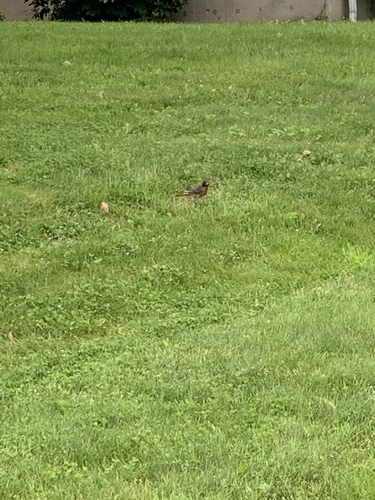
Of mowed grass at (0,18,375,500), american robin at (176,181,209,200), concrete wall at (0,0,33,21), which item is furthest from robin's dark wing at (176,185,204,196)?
concrete wall at (0,0,33,21)

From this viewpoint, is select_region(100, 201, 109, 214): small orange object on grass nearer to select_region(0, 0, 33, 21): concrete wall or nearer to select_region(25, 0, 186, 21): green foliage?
select_region(25, 0, 186, 21): green foliage

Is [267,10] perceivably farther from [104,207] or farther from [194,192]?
[104,207]

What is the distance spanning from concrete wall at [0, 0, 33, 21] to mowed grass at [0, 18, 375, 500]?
6.03 m

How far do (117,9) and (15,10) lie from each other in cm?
272

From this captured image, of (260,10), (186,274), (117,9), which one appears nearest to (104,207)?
(186,274)

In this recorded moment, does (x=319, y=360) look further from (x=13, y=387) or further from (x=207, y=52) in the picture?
(x=207, y=52)

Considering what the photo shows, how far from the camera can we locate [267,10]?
1445 centimetres

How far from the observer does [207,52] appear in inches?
392

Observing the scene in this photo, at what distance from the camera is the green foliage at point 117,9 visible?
13766 millimetres

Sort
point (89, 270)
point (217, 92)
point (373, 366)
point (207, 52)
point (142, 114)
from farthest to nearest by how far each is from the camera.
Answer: point (207, 52)
point (217, 92)
point (142, 114)
point (89, 270)
point (373, 366)

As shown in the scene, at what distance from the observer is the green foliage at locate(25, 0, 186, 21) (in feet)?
45.2

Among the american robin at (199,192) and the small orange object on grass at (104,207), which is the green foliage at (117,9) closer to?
the american robin at (199,192)

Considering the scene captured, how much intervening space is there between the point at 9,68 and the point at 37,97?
1.18m

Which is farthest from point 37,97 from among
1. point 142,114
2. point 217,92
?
point 217,92
